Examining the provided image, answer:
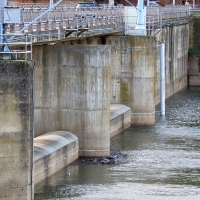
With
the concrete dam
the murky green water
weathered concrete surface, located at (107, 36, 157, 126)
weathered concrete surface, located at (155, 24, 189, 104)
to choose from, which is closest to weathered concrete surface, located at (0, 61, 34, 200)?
the concrete dam

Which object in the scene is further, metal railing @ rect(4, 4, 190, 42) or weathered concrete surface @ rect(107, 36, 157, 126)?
weathered concrete surface @ rect(107, 36, 157, 126)

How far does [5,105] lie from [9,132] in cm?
75

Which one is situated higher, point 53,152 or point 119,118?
point 53,152

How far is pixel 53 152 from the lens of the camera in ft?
113

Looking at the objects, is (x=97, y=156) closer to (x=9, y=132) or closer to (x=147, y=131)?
(x=147, y=131)

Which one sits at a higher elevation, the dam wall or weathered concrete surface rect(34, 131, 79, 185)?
the dam wall

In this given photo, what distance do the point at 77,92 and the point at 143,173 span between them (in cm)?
520

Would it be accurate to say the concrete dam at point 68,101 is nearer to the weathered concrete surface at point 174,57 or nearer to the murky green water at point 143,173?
the weathered concrete surface at point 174,57

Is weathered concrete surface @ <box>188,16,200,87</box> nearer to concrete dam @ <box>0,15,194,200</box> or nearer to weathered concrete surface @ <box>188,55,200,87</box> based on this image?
weathered concrete surface @ <box>188,55,200,87</box>

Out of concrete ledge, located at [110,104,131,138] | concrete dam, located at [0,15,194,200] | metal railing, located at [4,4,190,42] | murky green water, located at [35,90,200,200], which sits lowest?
murky green water, located at [35,90,200,200]

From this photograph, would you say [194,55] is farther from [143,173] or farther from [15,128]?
[15,128]

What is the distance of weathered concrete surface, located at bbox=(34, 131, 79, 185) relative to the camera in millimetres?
32969

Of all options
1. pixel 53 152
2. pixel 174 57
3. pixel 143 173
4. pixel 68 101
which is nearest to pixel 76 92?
pixel 68 101

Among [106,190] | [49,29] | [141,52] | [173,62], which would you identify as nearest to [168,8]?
[173,62]
